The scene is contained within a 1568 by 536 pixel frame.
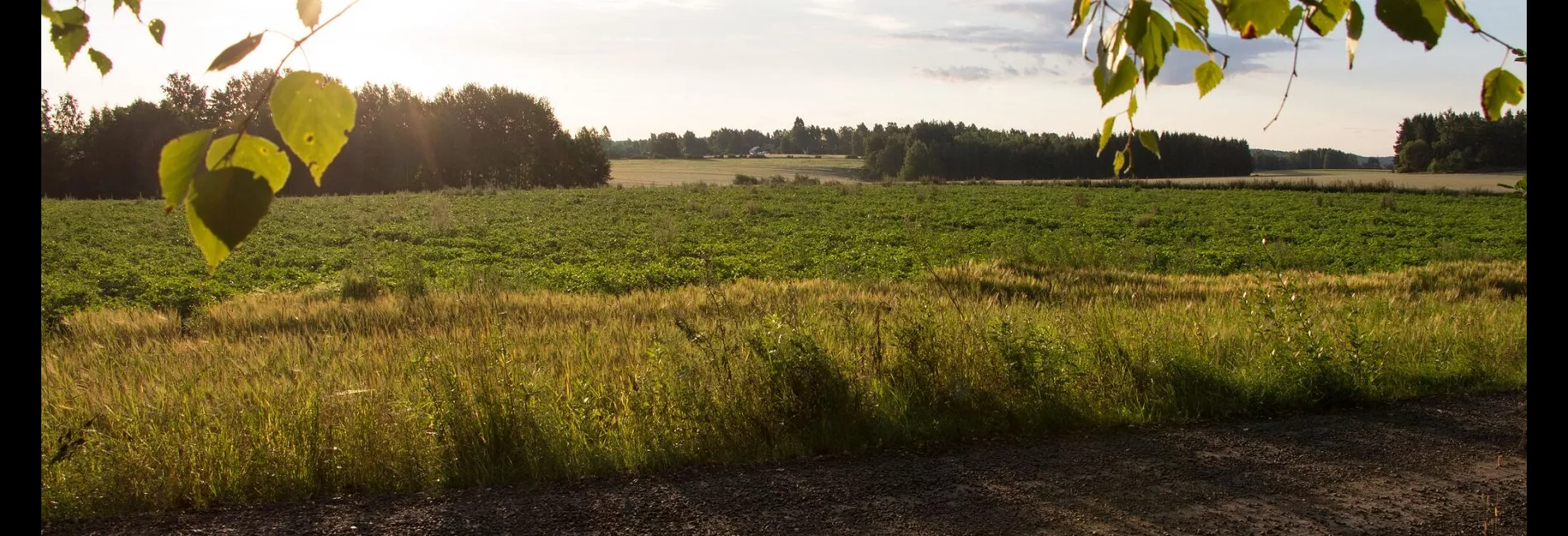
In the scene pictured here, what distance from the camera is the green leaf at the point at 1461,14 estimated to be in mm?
1339

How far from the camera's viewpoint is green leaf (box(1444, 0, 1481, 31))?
4.39 feet

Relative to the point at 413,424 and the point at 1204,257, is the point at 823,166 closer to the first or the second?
the point at 1204,257

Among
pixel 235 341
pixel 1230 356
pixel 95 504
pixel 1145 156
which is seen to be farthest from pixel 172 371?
pixel 1145 156

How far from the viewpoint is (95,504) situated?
3844mm

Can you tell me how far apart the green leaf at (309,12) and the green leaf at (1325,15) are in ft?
4.79

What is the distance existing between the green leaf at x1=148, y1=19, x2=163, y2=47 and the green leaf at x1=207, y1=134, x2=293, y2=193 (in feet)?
2.82

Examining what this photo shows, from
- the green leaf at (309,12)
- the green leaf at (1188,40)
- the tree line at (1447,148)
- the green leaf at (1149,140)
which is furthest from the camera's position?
the tree line at (1447,148)

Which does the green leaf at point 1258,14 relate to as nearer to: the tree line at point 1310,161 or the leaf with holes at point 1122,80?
the leaf with holes at point 1122,80

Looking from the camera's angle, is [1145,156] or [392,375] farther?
[1145,156]

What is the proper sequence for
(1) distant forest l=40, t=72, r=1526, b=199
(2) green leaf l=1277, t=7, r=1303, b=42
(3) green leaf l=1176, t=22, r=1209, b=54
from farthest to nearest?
(1) distant forest l=40, t=72, r=1526, b=199 < (2) green leaf l=1277, t=7, r=1303, b=42 < (3) green leaf l=1176, t=22, r=1209, b=54

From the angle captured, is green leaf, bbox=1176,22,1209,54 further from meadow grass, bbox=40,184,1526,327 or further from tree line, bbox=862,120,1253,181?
tree line, bbox=862,120,1253,181

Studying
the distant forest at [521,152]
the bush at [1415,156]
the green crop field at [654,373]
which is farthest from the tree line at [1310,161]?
the green crop field at [654,373]

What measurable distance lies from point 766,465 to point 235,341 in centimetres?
717

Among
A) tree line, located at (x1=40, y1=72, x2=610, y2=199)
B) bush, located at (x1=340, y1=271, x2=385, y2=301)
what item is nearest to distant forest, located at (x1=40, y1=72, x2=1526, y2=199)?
tree line, located at (x1=40, y1=72, x2=610, y2=199)
